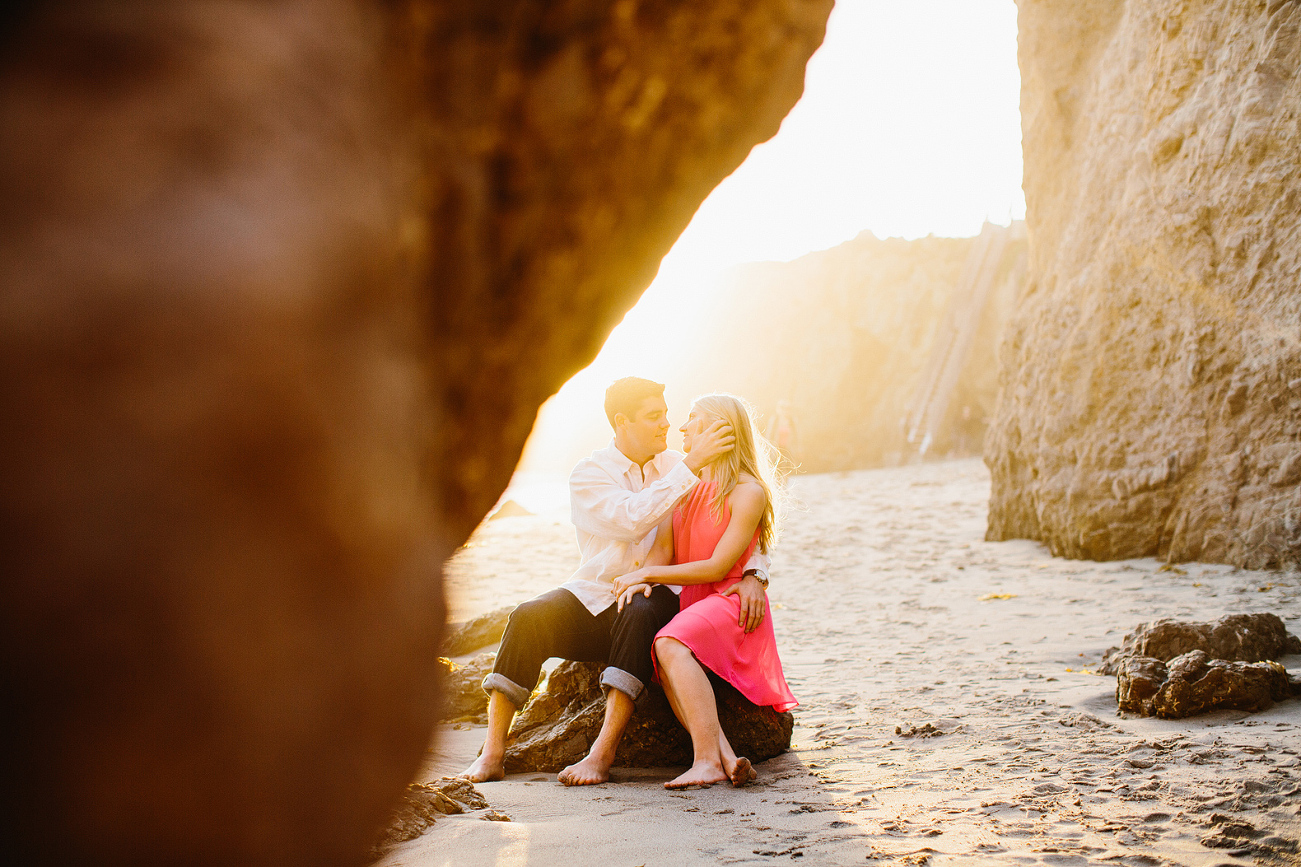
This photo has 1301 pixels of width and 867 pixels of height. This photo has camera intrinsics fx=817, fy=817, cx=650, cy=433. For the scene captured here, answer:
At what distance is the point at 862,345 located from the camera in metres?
22.2

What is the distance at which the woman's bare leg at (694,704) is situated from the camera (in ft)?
9.17

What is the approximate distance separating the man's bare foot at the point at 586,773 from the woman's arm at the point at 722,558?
64 cm

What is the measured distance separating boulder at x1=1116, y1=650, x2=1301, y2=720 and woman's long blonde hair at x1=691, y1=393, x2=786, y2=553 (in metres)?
1.51

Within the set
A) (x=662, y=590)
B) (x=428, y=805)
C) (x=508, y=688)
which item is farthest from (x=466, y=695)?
(x=428, y=805)

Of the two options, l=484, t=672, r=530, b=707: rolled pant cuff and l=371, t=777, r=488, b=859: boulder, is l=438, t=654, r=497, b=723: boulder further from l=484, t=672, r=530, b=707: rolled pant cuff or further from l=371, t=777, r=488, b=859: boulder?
l=371, t=777, r=488, b=859: boulder

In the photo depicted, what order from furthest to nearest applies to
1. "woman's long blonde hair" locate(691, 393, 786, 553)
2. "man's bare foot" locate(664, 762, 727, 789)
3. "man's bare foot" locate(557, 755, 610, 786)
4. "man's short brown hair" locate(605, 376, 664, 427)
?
1. "man's short brown hair" locate(605, 376, 664, 427)
2. "woman's long blonde hair" locate(691, 393, 786, 553)
3. "man's bare foot" locate(557, 755, 610, 786)
4. "man's bare foot" locate(664, 762, 727, 789)

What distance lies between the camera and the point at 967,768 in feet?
8.79

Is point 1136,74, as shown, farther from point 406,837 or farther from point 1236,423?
point 406,837

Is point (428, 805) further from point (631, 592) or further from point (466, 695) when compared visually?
point (466, 695)

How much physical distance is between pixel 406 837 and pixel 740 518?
1.67 m

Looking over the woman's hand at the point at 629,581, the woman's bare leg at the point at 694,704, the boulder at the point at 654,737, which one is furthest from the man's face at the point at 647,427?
the boulder at the point at 654,737

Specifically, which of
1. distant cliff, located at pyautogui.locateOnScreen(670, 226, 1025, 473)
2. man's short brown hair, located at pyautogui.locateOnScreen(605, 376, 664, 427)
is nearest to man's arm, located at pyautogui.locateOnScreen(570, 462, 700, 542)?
man's short brown hair, located at pyautogui.locateOnScreen(605, 376, 664, 427)

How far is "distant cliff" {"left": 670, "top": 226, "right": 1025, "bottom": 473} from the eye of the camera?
18.8 metres

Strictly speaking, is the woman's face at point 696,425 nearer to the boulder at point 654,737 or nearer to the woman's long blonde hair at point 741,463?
the woman's long blonde hair at point 741,463
